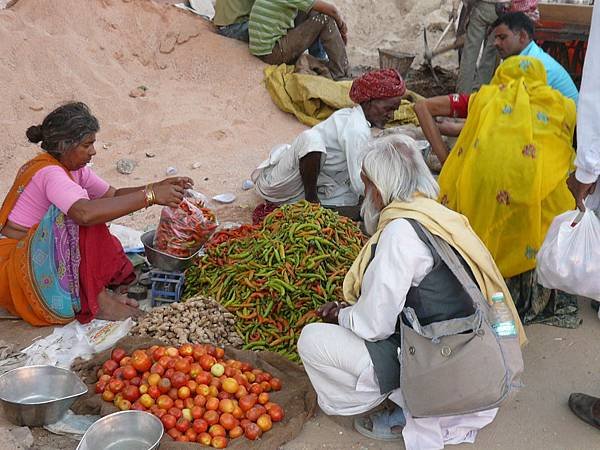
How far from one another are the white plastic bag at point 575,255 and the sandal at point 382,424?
923 millimetres

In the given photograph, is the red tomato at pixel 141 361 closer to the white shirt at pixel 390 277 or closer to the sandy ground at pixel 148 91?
the white shirt at pixel 390 277

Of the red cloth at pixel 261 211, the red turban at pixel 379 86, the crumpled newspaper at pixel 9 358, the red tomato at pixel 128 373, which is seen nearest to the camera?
the red tomato at pixel 128 373

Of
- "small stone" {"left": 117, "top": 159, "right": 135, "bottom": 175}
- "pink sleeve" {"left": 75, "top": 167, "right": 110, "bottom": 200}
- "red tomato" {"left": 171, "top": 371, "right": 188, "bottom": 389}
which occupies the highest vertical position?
"pink sleeve" {"left": 75, "top": 167, "right": 110, "bottom": 200}

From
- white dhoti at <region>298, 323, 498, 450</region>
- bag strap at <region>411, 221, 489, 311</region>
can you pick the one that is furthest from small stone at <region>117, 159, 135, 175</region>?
bag strap at <region>411, 221, 489, 311</region>

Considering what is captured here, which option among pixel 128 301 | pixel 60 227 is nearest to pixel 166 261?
pixel 128 301

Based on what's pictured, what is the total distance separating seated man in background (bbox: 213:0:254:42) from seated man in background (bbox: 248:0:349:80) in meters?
0.35

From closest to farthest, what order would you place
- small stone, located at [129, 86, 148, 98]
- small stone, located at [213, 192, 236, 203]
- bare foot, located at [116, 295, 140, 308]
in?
bare foot, located at [116, 295, 140, 308] → small stone, located at [213, 192, 236, 203] → small stone, located at [129, 86, 148, 98]

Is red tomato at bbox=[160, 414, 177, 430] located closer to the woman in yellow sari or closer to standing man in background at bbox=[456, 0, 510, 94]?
the woman in yellow sari

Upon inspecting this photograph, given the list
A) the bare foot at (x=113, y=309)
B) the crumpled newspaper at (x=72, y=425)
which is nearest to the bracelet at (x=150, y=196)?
the bare foot at (x=113, y=309)

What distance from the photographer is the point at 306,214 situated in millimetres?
4199

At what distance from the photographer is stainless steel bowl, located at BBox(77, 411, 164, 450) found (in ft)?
9.39

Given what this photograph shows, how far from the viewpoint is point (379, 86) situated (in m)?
4.85

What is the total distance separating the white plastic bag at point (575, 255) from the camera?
122 inches

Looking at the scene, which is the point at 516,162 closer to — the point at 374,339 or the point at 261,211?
the point at 374,339
